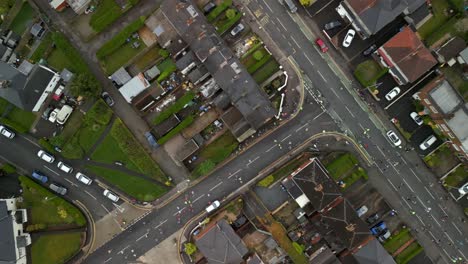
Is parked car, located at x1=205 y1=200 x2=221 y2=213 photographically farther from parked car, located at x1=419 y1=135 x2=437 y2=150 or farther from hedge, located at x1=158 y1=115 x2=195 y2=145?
parked car, located at x1=419 y1=135 x2=437 y2=150

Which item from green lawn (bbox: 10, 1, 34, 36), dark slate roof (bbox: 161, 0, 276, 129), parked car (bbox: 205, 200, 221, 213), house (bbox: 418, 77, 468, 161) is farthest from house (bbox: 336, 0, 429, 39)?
green lawn (bbox: 10, 1, 34, 36)

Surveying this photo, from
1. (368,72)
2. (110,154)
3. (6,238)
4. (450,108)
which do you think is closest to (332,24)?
(368,72)

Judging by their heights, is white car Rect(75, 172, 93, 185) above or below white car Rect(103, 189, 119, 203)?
above

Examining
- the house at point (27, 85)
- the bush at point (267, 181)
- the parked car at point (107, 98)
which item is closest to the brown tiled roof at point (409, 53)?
the bush at point (267, 181)

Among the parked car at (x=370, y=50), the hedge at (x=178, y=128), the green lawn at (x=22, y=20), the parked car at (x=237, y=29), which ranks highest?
the green lawn at (x=22, y=20)

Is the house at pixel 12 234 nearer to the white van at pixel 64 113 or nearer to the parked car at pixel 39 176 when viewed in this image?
the parked car at pixel 39 176

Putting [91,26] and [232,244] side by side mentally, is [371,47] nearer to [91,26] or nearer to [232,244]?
[232,244]

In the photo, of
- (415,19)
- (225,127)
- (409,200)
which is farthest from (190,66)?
(409,200)
